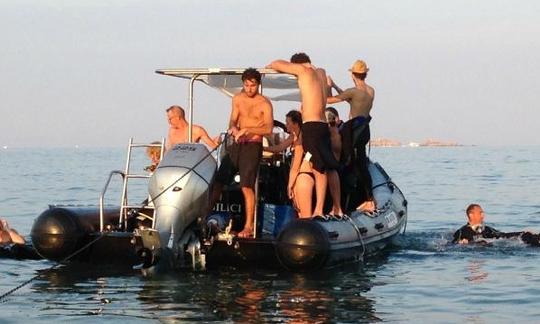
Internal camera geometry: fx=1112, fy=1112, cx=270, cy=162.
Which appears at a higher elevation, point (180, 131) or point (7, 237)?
point (180, 131)

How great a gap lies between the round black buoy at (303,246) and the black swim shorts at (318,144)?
2.36 ft

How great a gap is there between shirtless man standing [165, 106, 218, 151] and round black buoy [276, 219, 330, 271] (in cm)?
183

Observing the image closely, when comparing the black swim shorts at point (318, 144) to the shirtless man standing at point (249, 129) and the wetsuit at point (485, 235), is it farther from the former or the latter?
the wetsuit at point (485, 235)

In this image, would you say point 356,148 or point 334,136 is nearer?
point 334,136

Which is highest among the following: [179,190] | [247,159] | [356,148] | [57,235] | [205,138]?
[205,138]

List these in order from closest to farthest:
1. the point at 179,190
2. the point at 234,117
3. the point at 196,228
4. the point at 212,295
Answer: the point at 212,295, the point at 179,190, the point at 196,228, the point at 234,117

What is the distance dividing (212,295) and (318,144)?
6.32 feet

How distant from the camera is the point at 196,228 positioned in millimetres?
10617

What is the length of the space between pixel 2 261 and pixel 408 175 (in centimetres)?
2854

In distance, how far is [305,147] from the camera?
10961 millimetres

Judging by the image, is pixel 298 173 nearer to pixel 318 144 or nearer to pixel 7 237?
pixel 318 144

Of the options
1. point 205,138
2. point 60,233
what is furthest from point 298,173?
point 60,233

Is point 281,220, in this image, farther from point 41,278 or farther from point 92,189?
point 92,189

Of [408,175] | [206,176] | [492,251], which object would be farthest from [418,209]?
[408,175]
